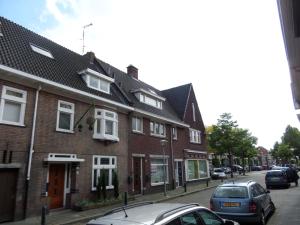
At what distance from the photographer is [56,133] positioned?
13766mm

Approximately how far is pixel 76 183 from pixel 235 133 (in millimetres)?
30436

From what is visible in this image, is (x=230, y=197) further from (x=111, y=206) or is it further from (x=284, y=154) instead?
(x=284, y=154)

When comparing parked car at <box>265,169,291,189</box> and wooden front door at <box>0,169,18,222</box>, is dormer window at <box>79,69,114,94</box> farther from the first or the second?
parked car at <box>265,169,291,189</box>

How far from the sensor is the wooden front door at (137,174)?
19.6 metres

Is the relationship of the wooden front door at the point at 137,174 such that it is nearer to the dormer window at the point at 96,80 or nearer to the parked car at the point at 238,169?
the dormer window at the point at 96,80

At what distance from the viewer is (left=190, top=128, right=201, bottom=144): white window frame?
29609 millimetres

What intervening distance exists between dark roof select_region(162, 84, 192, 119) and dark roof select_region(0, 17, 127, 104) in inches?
426

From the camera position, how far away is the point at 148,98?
24.1m

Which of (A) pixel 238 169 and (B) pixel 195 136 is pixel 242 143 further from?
(B) pixel 195 136

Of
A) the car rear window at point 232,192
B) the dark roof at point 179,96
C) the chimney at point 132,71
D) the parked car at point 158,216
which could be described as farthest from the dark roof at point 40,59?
the dark roof at point 179,96

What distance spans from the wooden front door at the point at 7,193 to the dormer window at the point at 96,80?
7135 millimetres

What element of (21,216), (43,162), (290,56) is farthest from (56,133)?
(290,56)

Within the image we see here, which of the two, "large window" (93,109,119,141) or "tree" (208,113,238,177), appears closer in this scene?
"large window" (93,109,119,141)

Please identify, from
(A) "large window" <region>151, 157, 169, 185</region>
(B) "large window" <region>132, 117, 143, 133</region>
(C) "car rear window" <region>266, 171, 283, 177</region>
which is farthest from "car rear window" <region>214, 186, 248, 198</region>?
(C) "car rear window" <region>266, 171, 283, 177</region>
